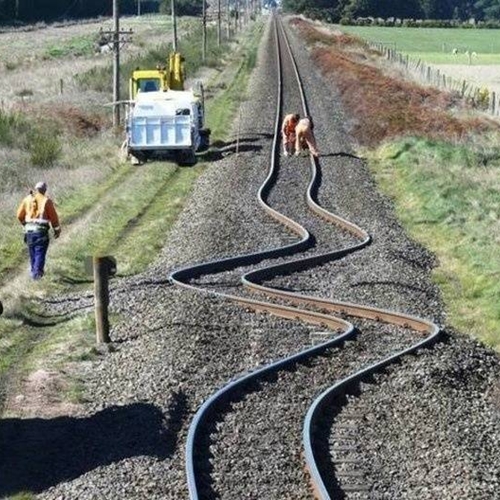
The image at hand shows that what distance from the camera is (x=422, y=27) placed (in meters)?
192

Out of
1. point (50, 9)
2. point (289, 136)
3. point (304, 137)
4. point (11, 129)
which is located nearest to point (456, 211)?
point (304, 137)

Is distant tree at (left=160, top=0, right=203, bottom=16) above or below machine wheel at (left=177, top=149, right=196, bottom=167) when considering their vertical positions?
below

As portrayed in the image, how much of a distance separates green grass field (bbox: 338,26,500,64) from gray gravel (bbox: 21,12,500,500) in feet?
286

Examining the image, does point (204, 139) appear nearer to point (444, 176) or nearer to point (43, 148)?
point (43, 148)

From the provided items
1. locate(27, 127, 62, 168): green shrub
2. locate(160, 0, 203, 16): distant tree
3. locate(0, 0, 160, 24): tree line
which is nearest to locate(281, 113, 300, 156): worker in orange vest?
locate(27, 127, 62, 168): green shrub

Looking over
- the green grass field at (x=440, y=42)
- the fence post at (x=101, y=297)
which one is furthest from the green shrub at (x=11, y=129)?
the green grass field at (x=440, y=42)

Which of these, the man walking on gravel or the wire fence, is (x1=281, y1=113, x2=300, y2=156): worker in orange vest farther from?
the wire fence

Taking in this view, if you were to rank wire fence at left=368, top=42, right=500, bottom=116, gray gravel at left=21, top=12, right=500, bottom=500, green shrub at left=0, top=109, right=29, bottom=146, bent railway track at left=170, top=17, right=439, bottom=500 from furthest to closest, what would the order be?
wire fence at left=368, top=42, right=500, bottom=116 < green shrub at left=0, top=109, right=29, bottom=146 < bent railway track at left=170, top=17, right=439, bottom=500 < gray gravel at left=21, top=12, right=500, bottom=500

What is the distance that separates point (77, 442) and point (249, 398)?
2.11 meters

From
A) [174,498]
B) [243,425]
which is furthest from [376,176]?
[174,498]

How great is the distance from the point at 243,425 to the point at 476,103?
44756mm

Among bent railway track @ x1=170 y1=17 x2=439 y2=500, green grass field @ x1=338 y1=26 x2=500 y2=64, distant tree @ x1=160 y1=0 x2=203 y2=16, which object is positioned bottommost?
green grass field @ x1=338 y1=26 x2=500 y2=64

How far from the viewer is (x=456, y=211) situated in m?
27.1

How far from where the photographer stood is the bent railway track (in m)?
12.1
